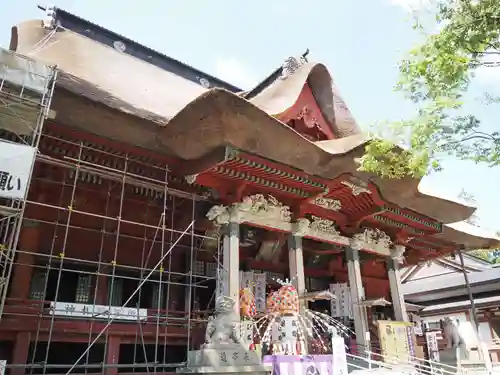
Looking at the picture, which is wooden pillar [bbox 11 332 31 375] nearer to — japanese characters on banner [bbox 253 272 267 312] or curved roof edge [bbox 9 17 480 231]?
curved roof edge [bbox 9 17 480 231]

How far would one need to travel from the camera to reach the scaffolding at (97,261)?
829 cm

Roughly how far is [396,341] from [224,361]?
7236 millimetres

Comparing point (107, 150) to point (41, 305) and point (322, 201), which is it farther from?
point (322, 201)

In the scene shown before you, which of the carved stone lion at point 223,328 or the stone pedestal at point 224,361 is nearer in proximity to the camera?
the stone pedestal at point 224,361

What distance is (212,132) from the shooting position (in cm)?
842

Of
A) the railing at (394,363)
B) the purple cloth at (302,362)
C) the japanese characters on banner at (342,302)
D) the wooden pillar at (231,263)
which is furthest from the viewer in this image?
the japanese characters on banner at (342,302)

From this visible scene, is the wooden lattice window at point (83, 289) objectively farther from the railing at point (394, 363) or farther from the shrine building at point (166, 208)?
the railing at point (394, 363)

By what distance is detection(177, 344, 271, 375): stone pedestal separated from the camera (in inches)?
276

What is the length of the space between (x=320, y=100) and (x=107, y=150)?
22.3 feet

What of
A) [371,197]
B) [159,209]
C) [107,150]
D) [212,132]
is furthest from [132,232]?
[371,197]

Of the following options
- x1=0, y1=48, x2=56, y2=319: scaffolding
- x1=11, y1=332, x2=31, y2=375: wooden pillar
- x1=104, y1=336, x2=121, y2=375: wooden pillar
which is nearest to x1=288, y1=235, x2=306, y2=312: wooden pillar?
x1=104, y1=336, x2=121, y2=375: wooden pillar

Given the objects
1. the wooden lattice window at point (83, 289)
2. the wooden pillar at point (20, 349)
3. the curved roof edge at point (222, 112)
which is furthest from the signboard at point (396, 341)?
the wooden pillar at point (20, 349)

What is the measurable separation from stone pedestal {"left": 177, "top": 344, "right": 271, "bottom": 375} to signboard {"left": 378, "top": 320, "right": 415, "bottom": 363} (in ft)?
18.9

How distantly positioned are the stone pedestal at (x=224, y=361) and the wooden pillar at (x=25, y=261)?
3970mm
